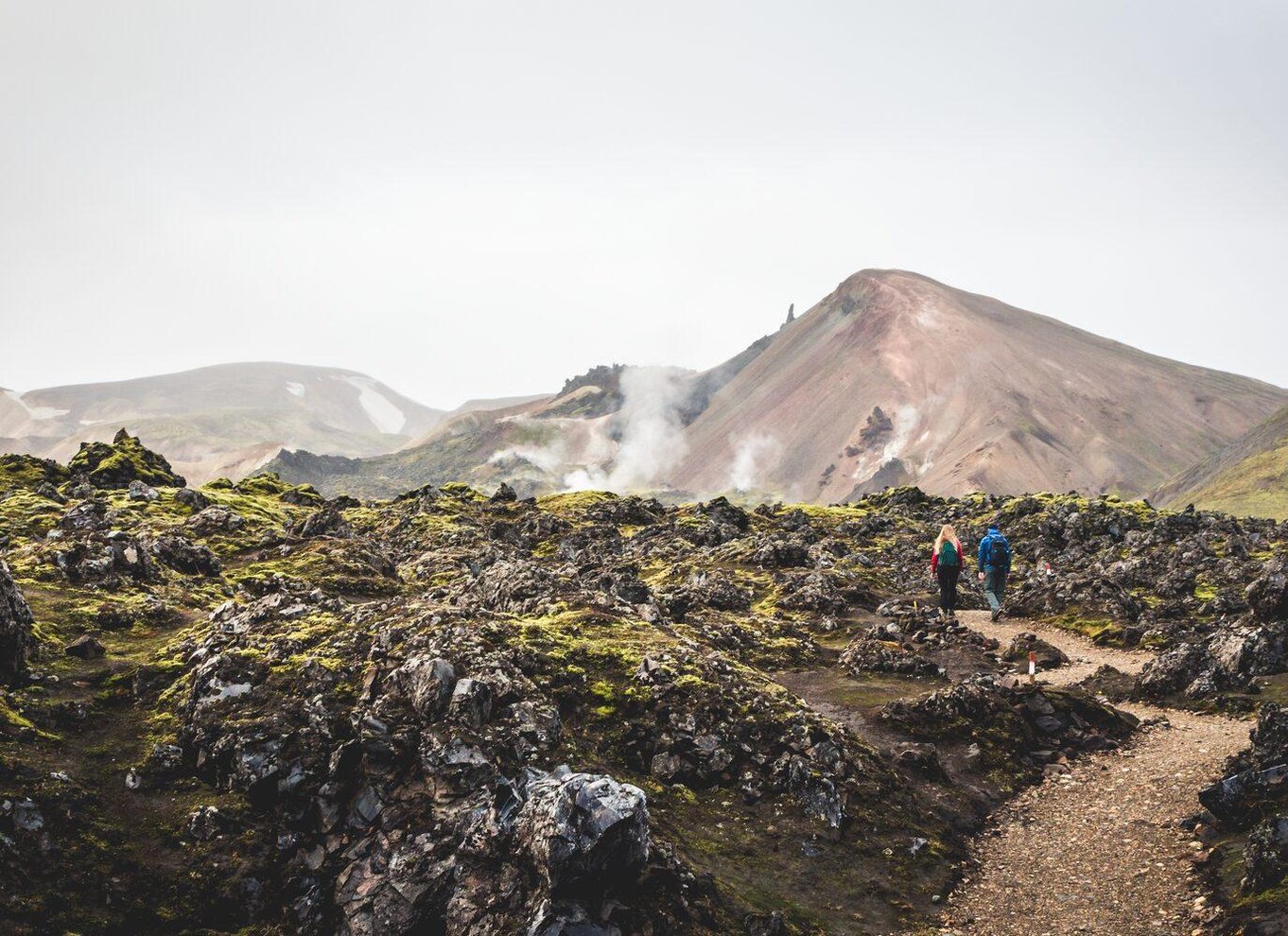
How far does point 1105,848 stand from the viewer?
15430 millimetres

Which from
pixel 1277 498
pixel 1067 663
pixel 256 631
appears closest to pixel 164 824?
pixel 256 631

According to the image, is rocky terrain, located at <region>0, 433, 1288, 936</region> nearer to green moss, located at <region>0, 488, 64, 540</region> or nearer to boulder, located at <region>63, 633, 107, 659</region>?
boulder, located at <region>63, 633, 107, 659</region>

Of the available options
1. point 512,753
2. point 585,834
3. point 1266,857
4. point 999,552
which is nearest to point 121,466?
point 512,753

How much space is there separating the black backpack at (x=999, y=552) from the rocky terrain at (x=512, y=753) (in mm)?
4005

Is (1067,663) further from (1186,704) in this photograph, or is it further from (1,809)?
(1,809)

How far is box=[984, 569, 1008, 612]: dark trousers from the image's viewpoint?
34.3 meters

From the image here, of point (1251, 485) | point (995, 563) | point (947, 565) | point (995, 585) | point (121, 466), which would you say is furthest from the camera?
point (1251, 485)

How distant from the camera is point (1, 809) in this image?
11945mm

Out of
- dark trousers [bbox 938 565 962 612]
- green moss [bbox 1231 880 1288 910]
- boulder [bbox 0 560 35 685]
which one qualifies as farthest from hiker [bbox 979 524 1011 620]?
boulder [bbox 0 560 35 685]

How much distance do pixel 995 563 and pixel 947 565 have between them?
2.58m

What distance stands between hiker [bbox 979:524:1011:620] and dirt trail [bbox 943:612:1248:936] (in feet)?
39.5

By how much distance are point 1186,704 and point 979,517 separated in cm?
5321

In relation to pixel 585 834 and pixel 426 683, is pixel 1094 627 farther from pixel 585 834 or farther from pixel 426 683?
pixel 426 683

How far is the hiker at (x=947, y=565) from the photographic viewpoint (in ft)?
106
